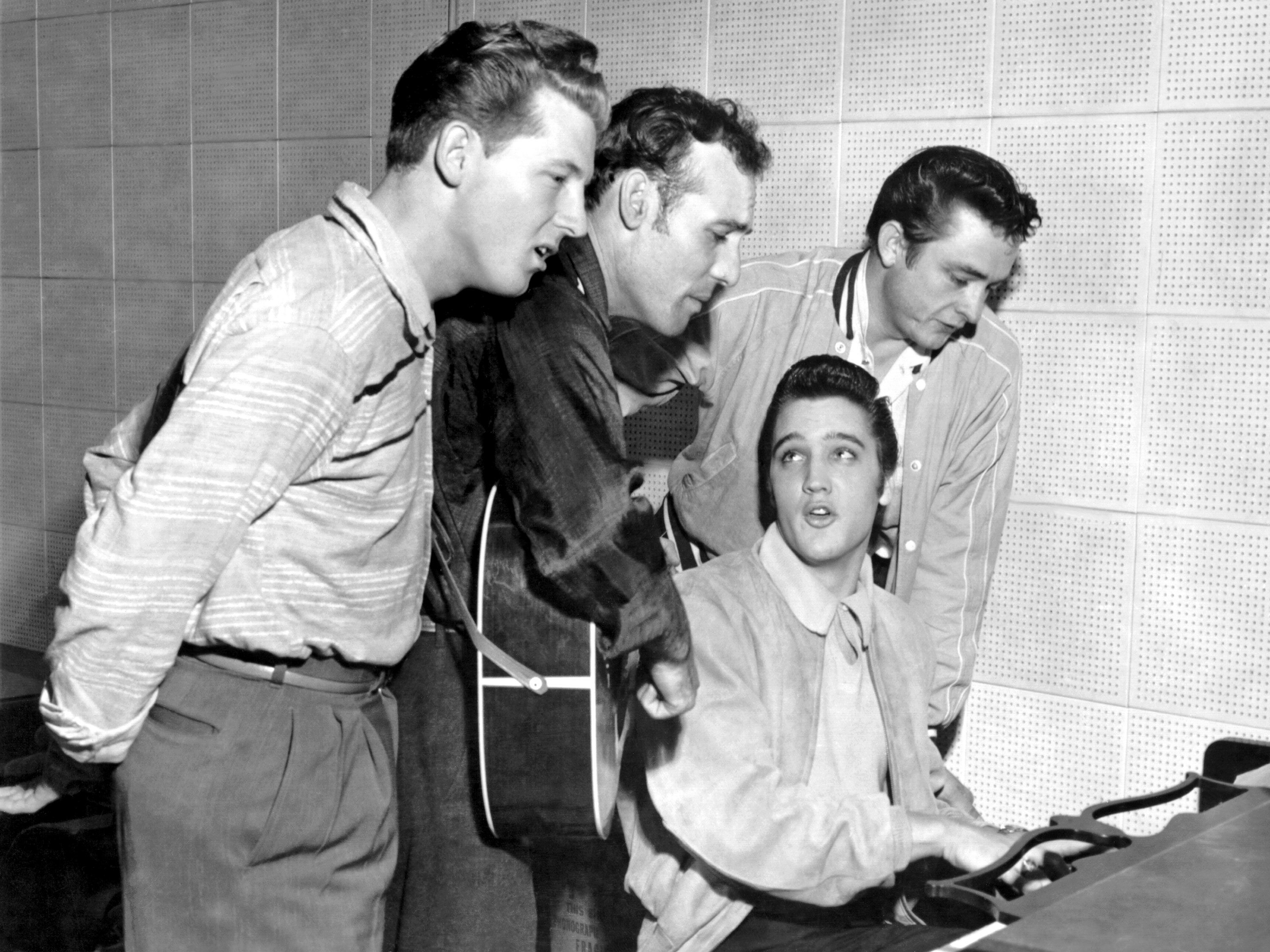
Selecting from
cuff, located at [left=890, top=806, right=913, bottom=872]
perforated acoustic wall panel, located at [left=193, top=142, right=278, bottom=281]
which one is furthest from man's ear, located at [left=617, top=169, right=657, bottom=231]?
perforated acoustic wall panel, located at [left=193, top=142, right=278, bottom=281]

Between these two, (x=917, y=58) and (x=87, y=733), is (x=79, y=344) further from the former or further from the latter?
(x=87, y=733)

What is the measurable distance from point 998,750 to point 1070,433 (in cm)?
87

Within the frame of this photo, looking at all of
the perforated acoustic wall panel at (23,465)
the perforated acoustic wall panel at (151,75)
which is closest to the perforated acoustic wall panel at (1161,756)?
the perforated acoustic wall panel at (151,75)

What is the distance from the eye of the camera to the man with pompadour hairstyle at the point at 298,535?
5.36ft

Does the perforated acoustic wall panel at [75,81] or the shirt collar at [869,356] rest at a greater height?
the perforated acoustic wall panel at [75,81]

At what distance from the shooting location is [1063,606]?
140 inches

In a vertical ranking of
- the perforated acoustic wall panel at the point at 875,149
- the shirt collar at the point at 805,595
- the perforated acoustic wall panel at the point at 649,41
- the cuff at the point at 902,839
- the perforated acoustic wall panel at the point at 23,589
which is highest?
the perforated acoustic wall panel at the point at 649,41

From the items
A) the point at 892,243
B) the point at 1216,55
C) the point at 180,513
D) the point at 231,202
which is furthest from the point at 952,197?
the point at 231,202

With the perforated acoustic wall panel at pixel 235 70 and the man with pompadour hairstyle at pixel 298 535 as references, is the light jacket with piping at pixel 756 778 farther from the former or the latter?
the perforated acoustic wall panel at pixel 235 70

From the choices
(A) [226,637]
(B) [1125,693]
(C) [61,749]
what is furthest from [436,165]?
(B) [1125,693]

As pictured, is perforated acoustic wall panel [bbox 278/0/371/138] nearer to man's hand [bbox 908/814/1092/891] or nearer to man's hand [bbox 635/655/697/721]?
man's hand [bbox 635/655/697/721]

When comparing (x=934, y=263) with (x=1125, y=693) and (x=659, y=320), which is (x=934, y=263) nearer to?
(x=659, y=320)

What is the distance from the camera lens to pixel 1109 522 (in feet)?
11.5

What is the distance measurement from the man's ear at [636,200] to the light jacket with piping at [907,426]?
0.63 meters
